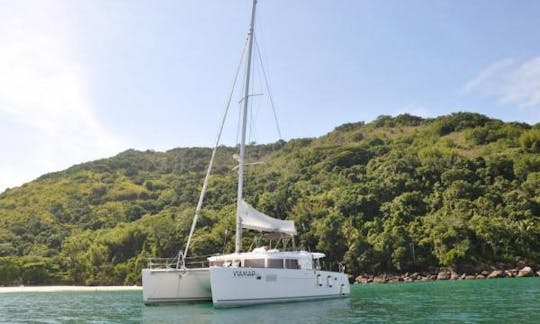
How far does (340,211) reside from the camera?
6900cm

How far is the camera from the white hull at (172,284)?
79.5 ft

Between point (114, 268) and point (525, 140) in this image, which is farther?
point (525, 140)

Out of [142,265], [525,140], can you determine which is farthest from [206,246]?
[525,140]

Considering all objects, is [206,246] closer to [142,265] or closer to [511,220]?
[142,265]

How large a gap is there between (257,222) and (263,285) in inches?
164

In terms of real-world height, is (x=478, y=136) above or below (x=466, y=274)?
above

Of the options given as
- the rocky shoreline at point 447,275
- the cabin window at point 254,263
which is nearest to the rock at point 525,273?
the rocky shoreline at point 447,275

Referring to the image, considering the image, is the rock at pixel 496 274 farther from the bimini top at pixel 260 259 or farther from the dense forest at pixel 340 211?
the bimini top at pixel 260 259

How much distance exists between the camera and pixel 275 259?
81.0 feet

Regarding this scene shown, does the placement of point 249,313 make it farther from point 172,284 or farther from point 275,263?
point 172,284

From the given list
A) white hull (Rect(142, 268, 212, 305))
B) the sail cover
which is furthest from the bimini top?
the sail cover

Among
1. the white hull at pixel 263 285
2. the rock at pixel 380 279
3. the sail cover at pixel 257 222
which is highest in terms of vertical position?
the sail cover at pixel 257 222

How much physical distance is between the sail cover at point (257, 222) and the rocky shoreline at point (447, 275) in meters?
32.5

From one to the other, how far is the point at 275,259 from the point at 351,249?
37.8 m
